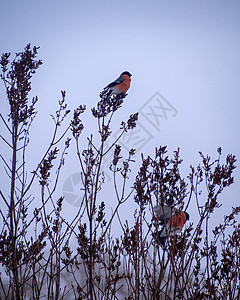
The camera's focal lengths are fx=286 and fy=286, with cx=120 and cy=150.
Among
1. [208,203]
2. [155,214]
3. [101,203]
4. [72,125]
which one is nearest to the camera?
[208,203]

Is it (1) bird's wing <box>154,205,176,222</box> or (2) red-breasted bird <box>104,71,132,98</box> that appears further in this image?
(2) red-breasted bird <box>104,71,132,98</box>

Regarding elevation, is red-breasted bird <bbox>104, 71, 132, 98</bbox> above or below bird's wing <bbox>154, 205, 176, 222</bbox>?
above

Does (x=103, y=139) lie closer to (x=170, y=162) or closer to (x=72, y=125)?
(x=72, y=125)

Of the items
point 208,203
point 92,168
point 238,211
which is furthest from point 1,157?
point 238,211

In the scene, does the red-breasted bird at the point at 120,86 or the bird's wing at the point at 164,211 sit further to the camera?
the red-breasted bird at the point at 120,86

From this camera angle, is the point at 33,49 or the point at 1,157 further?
the point at 33,49

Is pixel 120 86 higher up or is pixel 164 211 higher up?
pixel 120 86

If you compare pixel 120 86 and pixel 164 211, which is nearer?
pixel 164 211

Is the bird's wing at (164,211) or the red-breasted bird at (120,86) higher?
the red-breasted bird at (120,86)

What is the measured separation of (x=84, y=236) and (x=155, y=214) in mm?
745

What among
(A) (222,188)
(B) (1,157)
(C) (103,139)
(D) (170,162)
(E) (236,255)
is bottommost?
(E) (236,255)

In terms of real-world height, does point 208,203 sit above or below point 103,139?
below

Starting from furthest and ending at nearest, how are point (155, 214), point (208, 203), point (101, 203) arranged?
1. point (101, 203)
2. point (155, 214)
3. point (208, 203)

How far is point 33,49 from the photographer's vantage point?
3.51 m
